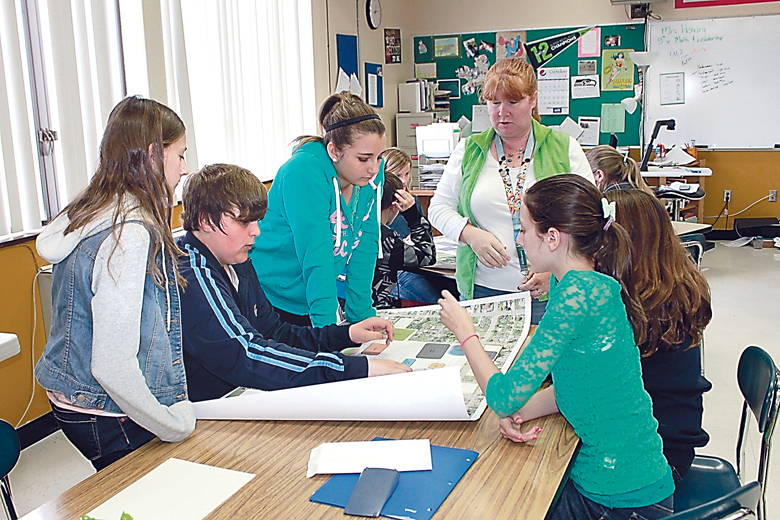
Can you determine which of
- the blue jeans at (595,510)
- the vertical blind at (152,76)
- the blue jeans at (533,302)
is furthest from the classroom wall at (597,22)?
the blue jeans at (595,510)

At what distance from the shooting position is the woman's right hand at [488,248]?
1.92m

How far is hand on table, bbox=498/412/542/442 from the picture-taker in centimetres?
117

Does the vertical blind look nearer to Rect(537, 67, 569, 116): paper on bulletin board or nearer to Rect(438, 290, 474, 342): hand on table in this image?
Rect(438, 290, 474, 342): hand on table

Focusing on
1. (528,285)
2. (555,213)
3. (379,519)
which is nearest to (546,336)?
(555,213)

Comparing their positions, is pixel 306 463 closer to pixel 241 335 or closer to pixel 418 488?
pixel 418 488

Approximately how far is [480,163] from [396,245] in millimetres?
712

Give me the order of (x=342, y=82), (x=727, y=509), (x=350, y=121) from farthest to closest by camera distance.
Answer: (x=342, y=82)
(x=350, y=121)
(x=727, y=509)

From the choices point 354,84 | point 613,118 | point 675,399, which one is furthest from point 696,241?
point 613,118

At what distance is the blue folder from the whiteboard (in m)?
5.94

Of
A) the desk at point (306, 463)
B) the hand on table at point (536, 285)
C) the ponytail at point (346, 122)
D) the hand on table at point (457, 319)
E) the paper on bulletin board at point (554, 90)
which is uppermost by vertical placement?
the paper on bulletin board at point (554, 90)

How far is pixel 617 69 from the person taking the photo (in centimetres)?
629

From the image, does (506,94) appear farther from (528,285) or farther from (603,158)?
(603,158)

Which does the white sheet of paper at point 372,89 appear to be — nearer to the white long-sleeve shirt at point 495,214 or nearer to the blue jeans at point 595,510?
the white long-sleeve shirt at point 495,214

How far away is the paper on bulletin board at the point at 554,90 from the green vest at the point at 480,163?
4.66m
